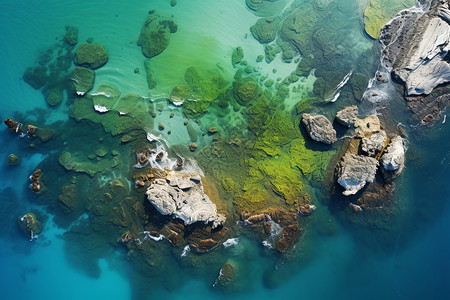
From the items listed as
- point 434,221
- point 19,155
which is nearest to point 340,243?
point 434,221

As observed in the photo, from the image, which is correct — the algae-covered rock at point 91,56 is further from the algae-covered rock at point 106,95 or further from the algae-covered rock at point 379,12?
the algae-covered rock at point 379,12

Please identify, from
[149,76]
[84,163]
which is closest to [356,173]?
[149,76]

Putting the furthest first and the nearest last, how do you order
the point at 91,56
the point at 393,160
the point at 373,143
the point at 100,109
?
the point at 91,56 < the point at 100,109 < the point at 373,143 < the point at 393,160

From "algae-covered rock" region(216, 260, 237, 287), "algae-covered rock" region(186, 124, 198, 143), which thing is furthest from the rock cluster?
"algae-covered rock" region(216, 260, 237, 287)

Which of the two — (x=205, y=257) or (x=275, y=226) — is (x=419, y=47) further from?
(x=205, y=257)

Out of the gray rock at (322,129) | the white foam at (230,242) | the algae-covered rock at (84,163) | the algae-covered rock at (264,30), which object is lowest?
the white foam at (230,242)

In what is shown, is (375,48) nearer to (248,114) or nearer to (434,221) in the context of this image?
(248,114)

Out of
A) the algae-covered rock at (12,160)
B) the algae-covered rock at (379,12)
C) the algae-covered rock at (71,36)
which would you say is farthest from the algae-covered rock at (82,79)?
the algae-covered rock at (379,12)
